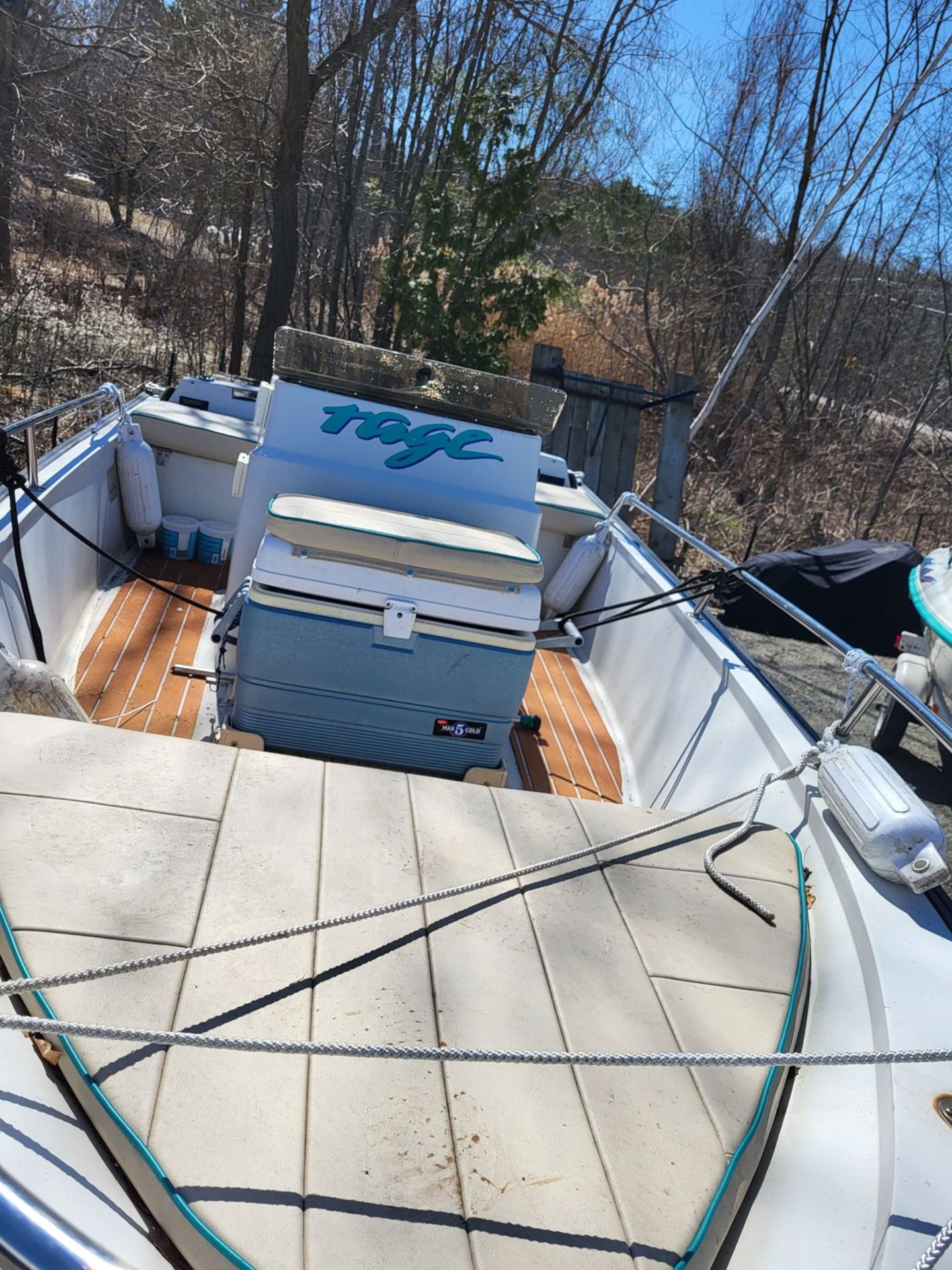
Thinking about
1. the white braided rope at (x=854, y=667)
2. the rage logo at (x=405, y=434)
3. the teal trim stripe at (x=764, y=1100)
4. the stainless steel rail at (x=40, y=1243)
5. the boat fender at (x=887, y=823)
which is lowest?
the teal trim stripe at (x=764, y=1100)

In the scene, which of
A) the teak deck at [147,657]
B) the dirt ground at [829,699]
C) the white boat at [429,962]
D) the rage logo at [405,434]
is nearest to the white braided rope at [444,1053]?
the white boat at [429,962]

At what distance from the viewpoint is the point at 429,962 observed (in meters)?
1.62

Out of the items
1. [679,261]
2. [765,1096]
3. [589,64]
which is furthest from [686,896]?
[679,261]

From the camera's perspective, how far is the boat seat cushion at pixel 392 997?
3.94ft

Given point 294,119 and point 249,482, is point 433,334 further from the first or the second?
point 249,482

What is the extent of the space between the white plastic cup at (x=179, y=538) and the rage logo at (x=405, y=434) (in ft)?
5.55

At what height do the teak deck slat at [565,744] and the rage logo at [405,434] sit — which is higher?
the rage logo at [405,434]

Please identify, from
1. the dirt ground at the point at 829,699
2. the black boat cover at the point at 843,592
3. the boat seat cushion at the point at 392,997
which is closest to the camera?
the boat seat cushion at the point at 392,997

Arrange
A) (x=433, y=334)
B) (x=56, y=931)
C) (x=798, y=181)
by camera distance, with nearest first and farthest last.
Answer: (x=56, y=931)
(x=433, y=334)
(x=798, y=181)

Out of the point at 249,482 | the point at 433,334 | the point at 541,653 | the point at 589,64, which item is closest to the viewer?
the point at 249,482

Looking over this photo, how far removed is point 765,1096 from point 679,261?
467 inches

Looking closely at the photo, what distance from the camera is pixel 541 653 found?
4844 millimetres

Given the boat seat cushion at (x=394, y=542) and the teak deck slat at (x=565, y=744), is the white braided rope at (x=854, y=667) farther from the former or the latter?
the teak deck slat at (x=565, y=744)

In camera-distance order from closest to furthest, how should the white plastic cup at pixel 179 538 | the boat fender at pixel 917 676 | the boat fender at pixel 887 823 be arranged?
the boat fender at pixel 887 823 → the white plastic cup at pixel 179 538 → the boat fender at pixel 917 676
